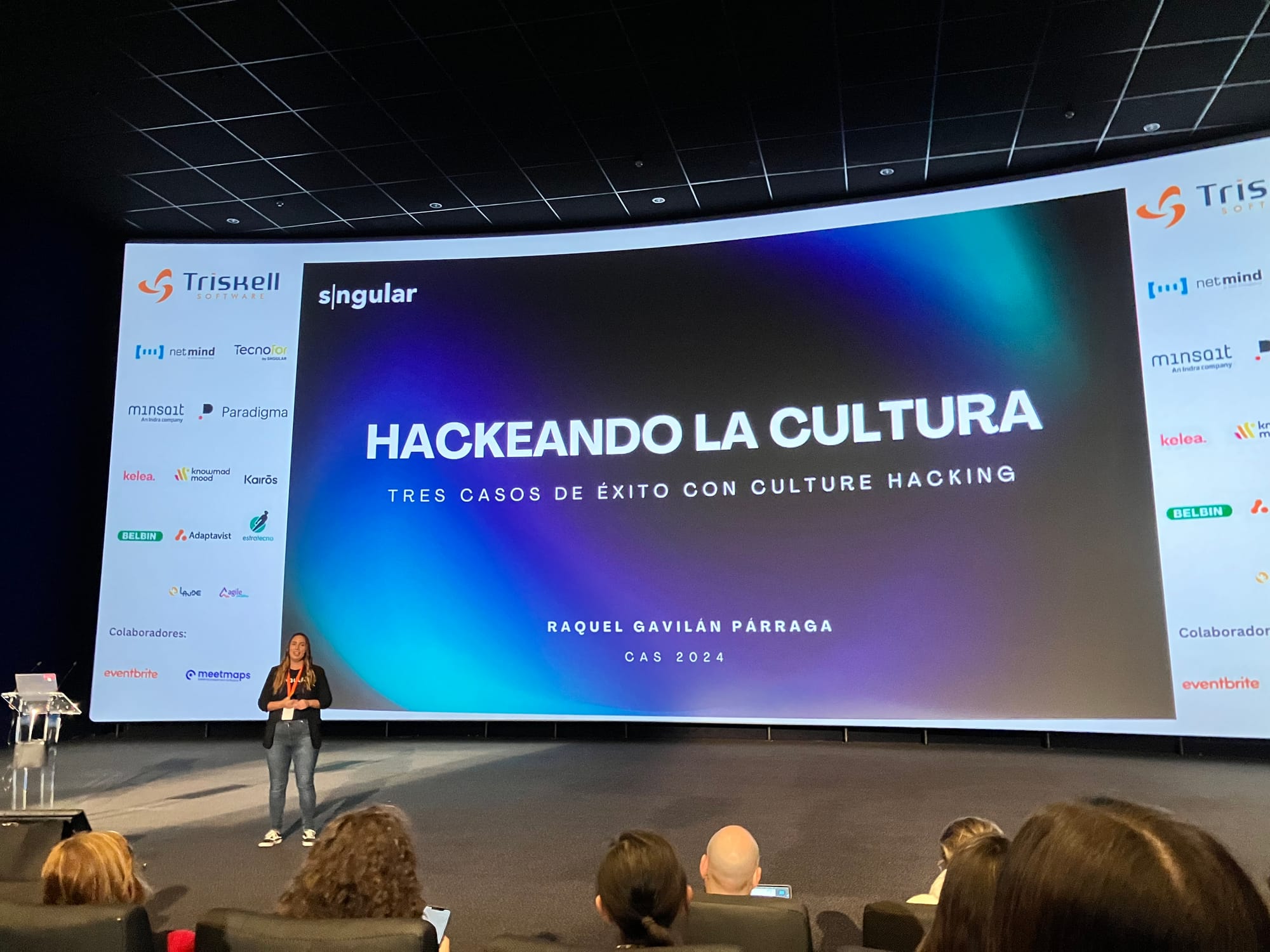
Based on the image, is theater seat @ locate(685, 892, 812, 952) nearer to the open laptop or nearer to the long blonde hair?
the long blonde hair

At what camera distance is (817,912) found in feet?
10.9

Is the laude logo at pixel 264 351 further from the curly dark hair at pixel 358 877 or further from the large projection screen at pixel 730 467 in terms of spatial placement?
the curly dark hair at pixel 358 877

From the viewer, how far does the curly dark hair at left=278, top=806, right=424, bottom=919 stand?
173 cm

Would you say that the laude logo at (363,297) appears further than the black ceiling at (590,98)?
Yes

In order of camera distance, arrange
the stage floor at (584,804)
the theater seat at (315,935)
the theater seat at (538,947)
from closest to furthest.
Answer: the theater seat at (538,947) < the theater seat at (315,935) < the stage floor at (584,804)

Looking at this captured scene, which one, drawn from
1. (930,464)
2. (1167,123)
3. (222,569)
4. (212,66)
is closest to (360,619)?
(222,569)

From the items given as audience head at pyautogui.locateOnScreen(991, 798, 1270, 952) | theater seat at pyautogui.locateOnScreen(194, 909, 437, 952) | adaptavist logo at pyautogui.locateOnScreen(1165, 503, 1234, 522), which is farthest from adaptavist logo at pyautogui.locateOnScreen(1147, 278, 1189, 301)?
audience head at pyautogui.locateOnScreen(991, 798, 1270, 952)

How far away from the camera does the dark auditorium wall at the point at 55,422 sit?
7.43 meters

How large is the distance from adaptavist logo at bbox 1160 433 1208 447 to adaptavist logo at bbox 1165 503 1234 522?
446 mm

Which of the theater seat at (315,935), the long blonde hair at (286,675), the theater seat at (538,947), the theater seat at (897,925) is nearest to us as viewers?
the theater seat at (538,947)

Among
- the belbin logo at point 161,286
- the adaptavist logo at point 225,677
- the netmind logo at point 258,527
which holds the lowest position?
the adaptavist logo at point 225,677

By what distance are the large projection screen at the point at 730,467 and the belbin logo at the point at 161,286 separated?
4cm

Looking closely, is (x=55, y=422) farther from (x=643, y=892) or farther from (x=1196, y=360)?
(x=1196, y=360)

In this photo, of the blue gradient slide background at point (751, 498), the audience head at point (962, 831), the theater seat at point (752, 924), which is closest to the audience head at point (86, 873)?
the theater seat at point (752, 924)
